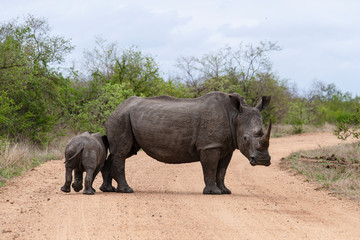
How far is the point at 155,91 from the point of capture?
25688 mm

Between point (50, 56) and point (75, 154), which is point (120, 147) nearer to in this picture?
point (75, 154)

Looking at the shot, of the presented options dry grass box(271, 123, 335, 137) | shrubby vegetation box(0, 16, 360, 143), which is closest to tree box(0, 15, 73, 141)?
shrubby vegetation box(0, 16, 360, 143)

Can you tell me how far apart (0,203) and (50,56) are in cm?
1251

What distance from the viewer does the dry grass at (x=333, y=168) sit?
10836 millimetres

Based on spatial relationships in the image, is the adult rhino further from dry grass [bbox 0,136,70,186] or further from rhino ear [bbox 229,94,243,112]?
dry grass [bbox 0,136,70,186]

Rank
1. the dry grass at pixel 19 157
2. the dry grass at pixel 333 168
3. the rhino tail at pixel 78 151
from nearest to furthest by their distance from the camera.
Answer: the rhino tail at pixel 78 151, the dry grass at pixel 333 168, the dry grass at pixel 19 157

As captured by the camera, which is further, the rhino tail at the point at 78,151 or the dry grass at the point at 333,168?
the dry grass at the point at 333,168

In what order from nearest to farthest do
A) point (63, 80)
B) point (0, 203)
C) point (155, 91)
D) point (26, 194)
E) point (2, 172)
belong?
point (0, 203)
point (26, 194)
point (2, 172)
point (63, 80)
point (155, 91)

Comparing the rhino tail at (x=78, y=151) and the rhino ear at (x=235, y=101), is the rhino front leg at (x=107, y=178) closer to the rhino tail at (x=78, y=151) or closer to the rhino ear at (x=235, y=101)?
the rhino tail at (x=78, y=151)

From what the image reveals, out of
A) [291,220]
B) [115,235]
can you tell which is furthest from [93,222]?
[291,220]

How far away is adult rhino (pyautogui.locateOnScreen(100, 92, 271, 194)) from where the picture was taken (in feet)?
32.2

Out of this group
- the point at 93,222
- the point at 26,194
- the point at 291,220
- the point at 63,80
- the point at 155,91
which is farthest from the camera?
the point at 155,91

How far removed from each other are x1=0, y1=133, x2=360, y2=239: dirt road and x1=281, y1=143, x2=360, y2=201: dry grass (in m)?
0.49

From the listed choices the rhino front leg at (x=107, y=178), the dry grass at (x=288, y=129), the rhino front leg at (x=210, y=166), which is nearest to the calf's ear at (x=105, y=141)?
the rhino front leg at (x=107, y=178)
